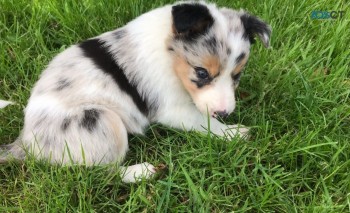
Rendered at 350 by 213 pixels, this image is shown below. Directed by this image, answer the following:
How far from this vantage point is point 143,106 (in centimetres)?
359

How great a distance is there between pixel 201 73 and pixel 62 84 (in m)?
1.15

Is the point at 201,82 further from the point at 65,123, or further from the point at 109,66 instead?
the point at 65,123

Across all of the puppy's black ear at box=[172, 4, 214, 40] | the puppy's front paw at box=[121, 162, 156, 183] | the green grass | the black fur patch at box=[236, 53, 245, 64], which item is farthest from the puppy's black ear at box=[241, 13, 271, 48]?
the puppy's front paw at box=[121, 162, 156, 183]

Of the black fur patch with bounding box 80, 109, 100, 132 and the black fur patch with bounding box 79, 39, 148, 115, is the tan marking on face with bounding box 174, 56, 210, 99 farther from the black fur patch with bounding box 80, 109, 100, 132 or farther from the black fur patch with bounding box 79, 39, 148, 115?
the black fur patch with bounding box 80, 109, 100, 132

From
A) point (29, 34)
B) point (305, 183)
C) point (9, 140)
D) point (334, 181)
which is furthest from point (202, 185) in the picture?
point (29, 34)

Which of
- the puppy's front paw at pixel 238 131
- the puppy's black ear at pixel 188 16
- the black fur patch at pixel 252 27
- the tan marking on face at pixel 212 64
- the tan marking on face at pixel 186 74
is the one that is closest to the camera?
the puppy's black ear at pixel 188 16

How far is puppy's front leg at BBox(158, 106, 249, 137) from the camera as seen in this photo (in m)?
3.64

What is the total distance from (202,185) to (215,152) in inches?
13.3

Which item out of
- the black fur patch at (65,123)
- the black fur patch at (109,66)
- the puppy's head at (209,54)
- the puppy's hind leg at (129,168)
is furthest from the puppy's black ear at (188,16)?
the black fur patch at (65,123)

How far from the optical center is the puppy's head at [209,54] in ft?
10.4

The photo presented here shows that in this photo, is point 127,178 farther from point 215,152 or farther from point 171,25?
point 171,25

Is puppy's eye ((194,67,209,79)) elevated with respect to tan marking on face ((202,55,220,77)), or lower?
lower

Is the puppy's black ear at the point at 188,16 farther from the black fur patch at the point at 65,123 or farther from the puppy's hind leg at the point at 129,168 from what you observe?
the black fur patch at the point at 65,123

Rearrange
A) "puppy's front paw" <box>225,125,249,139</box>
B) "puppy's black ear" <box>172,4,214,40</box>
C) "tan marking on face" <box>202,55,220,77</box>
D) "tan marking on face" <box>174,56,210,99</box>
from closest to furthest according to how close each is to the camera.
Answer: "puppy's black ear" <box>172,4,214,40</box> → "tan marking on face" <box>202,55,220,77</box> → "tan marking on face" <box>174,56,210,99</box> → "puppy's front paw" <box>225,125,249,139</box>
